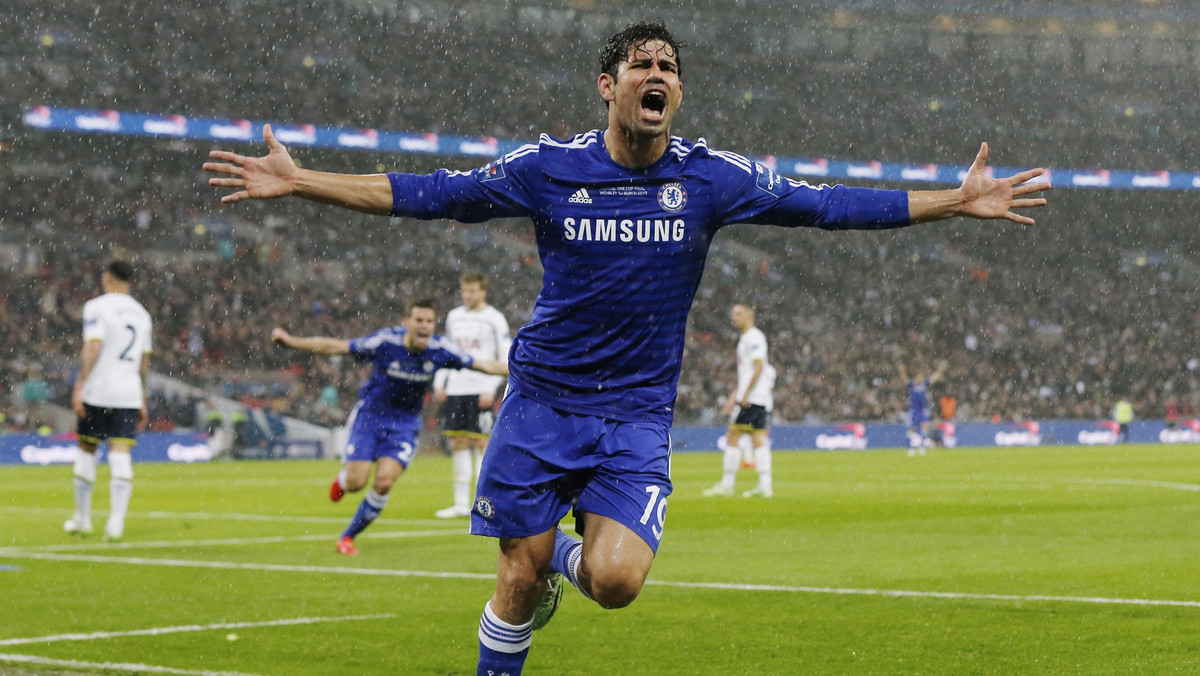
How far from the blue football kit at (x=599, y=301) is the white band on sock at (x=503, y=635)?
11.1 inches

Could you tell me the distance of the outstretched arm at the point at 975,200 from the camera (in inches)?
188

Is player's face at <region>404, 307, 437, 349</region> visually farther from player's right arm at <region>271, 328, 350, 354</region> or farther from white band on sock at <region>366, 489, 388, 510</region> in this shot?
white band on sock at <region>366, 489, 388, 510</region>

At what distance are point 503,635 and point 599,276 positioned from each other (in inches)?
46.3

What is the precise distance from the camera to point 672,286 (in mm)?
4699

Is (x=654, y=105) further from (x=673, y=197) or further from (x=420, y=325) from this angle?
(x=420, y=325)

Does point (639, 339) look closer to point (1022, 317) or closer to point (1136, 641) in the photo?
point (1136, 641)

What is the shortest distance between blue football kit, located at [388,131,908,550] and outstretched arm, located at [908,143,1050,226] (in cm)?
7

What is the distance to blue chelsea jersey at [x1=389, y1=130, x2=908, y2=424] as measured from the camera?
465 centimetres

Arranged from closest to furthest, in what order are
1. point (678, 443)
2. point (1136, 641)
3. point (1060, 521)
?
point (1136, 641) → point (1060, 521) → point (678, 443)

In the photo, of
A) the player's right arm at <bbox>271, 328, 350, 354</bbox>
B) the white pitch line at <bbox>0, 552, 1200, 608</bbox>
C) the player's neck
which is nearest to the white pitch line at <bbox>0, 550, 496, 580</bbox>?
the white pitch line at <bbox>0, 552, 1200, 608</bbox>

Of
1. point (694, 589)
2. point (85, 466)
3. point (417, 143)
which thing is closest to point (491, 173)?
point (694, 589)

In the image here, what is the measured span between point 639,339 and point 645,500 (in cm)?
51

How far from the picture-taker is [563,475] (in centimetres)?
465

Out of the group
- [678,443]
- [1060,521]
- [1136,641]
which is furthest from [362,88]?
[1136,641]
